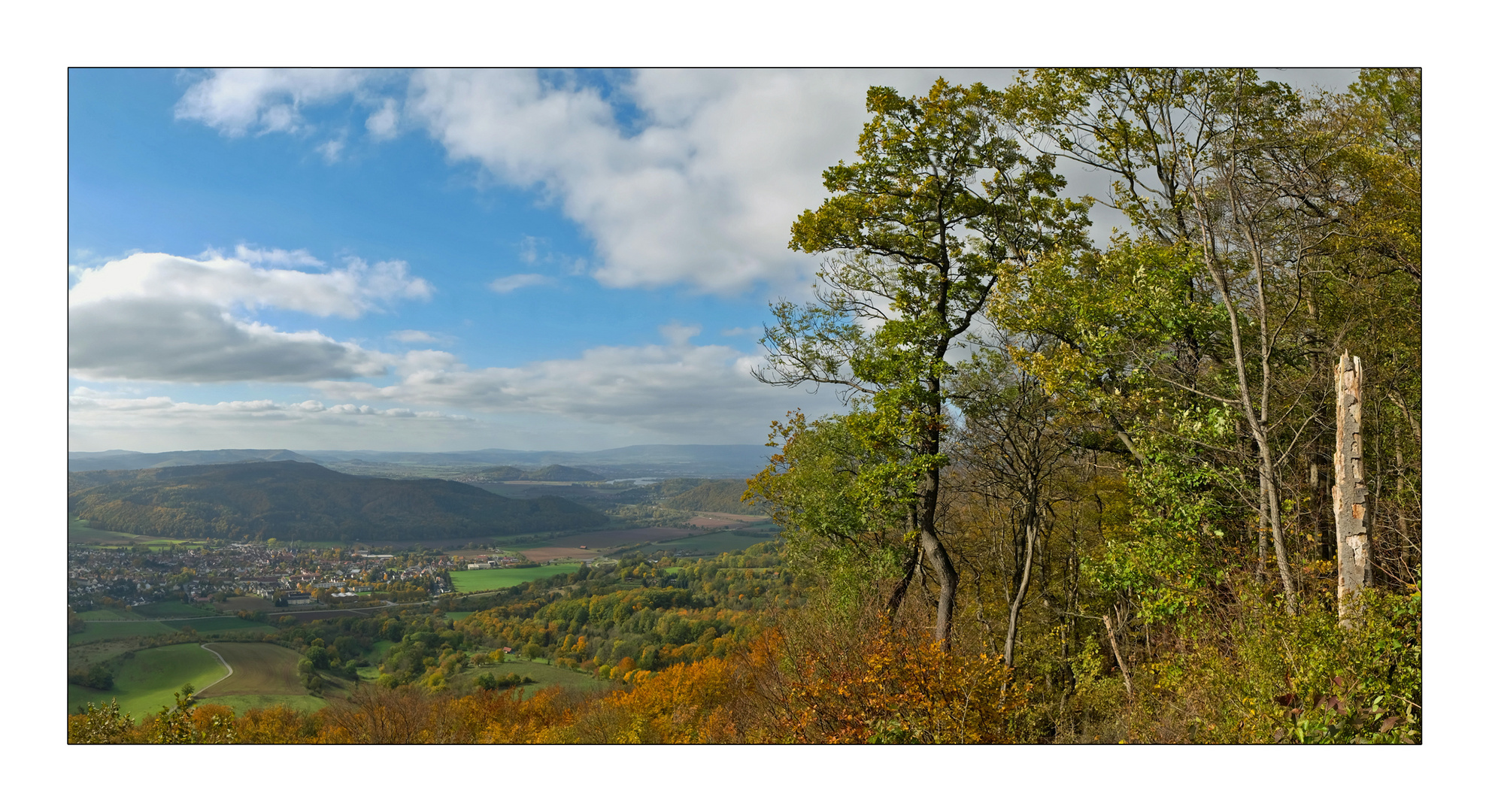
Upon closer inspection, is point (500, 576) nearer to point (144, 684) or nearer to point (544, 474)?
point (544, 474)

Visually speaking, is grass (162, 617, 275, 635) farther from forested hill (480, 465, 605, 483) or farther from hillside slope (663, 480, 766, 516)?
hillside slope (663, 480, 766, 516)

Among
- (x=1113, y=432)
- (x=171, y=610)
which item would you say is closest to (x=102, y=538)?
(x=171, y=610)

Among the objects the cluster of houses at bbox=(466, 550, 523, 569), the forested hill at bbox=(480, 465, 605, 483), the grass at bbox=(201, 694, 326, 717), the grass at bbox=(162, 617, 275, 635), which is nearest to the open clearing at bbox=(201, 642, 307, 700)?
the grass at bbox=(201, 694, 326, 717)

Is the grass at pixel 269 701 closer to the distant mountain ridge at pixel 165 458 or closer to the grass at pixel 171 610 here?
the grass at pixel 171 610

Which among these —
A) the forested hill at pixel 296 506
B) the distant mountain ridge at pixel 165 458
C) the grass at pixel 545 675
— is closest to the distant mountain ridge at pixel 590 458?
the distant mountain ridge at pixel 165 458
